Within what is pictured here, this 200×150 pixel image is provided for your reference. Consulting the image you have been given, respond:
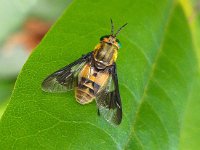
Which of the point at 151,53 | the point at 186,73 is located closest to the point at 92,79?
the point at 151,53

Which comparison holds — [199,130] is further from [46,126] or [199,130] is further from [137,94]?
[46,126]

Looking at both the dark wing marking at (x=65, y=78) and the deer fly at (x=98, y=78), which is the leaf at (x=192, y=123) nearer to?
the deer fly at (x=98, y=78)

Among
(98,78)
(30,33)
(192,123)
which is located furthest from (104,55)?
(30,33)

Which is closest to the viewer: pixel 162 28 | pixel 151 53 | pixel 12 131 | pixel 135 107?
pixel 12 131

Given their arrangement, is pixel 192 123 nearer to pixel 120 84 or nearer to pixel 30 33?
pixel 120 84

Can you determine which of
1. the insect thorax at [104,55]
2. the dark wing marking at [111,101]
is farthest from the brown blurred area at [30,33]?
the dark wing marking at [111,101]
